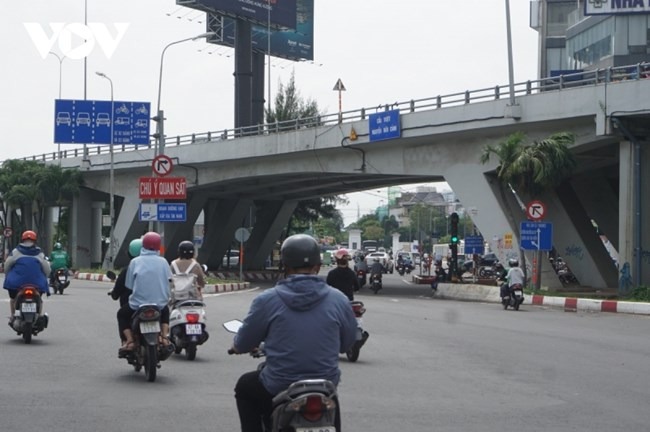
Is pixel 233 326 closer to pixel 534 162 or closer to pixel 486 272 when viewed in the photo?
pixel 534 162

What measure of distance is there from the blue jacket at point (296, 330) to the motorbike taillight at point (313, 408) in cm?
28

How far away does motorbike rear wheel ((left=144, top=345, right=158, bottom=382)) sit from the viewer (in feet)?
38.0

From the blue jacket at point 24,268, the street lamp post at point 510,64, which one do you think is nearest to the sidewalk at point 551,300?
the street lamp post at point 510,64

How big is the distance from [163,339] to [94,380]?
0.89 metres

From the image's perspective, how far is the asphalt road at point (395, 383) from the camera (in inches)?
371

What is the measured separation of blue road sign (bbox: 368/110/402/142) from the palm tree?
184 inches

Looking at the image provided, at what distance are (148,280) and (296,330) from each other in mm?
6545

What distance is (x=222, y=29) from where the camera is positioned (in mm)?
62562

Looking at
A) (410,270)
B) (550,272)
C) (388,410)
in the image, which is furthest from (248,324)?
(410,270)

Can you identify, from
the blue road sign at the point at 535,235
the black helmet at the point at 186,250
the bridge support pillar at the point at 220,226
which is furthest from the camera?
the bridge support pillar at the point at 220,226

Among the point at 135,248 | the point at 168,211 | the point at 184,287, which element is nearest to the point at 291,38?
the point at 168,211

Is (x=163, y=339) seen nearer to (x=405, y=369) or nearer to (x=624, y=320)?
(x=405, y=369)

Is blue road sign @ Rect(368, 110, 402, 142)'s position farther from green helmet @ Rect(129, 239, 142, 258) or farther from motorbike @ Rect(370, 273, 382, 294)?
green helmet @ Rect(129, 239, 142, 258)

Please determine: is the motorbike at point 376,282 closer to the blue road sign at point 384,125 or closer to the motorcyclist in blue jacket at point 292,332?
the blue road sign at point 384,125
